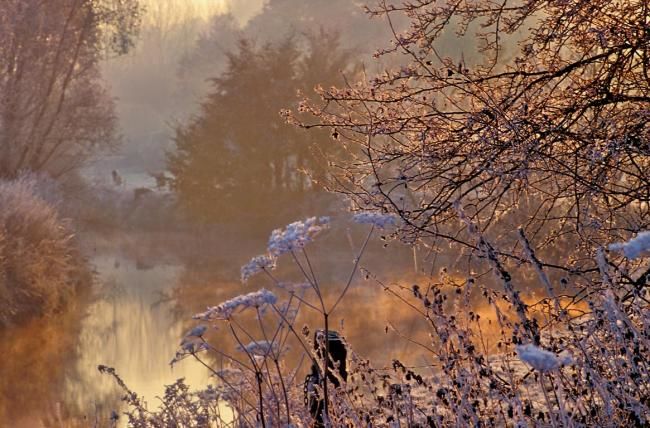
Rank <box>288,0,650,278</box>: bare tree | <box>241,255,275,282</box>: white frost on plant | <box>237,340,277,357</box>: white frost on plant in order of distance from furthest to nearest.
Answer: <box>288,0,650,278</box>: bare tree < <box>237,340,277,357</box>: white frost on plant < <box>241,255,275,282</box>: white frost on plant

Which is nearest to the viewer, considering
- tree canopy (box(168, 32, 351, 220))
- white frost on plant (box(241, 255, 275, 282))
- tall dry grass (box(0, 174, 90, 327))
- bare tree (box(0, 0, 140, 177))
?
white frost on plant (box(241, 255, 275, 282))

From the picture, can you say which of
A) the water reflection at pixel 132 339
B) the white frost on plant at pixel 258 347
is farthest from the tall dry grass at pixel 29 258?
the white frost on plant at pixel 258 347

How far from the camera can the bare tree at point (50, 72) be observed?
1952cm

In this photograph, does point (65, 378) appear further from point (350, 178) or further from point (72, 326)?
point (350, 178)

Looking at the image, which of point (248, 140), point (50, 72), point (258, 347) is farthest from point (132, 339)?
point (248, 140)

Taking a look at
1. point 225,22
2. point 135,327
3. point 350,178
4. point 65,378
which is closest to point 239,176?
point 135,327

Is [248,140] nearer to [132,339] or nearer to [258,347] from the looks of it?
[132,339]

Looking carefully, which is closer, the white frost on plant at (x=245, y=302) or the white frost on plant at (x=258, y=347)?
the white frost on plant at (x=245, y=302)

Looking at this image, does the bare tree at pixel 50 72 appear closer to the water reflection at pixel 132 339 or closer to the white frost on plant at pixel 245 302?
the water reflection at pixel 132 339

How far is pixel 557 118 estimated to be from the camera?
6.00 meters

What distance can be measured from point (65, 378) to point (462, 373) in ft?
31.4

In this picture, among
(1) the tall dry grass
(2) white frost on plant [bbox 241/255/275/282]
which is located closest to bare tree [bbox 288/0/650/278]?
(2) white frost on plant [bbox 241/255/275/282]

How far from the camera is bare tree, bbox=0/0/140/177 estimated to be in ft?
64.0

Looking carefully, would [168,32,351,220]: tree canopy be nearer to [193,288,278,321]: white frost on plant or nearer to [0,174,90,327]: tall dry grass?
[0,174,90,327]: tall dry grass
